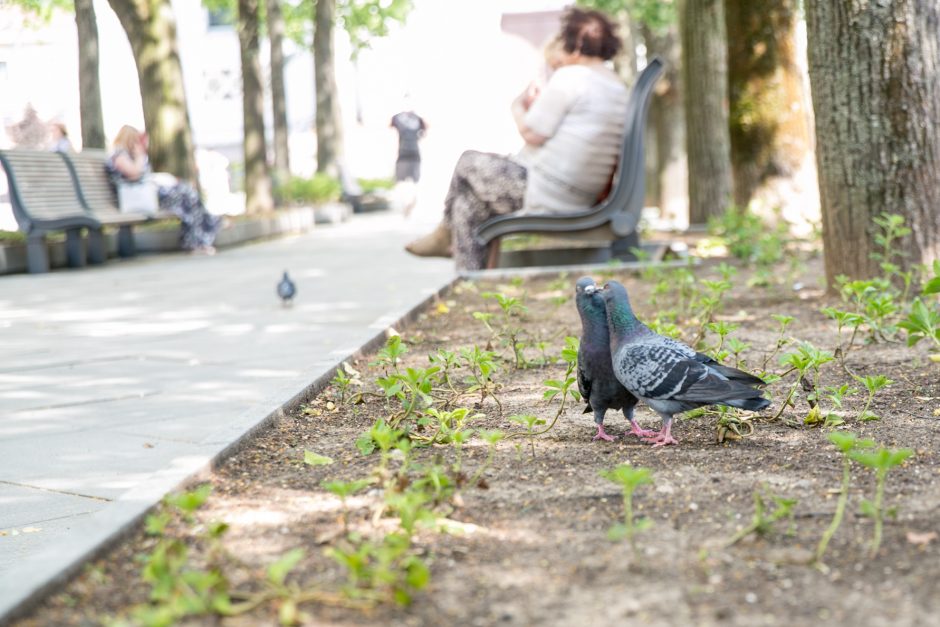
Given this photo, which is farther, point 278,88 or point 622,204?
point 278,88

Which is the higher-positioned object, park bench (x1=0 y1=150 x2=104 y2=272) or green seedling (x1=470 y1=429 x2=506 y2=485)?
park bench (x1=0 y1=150 x2=104 y2=272)

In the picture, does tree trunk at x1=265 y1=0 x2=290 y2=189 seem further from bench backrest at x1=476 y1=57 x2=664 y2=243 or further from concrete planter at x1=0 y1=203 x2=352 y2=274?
bench backrest at x1=476 y1=57 x2=664 y2=243

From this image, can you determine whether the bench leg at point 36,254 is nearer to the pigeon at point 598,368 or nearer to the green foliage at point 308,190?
the pigeon at point 598,368

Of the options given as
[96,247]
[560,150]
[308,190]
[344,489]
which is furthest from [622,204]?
[308,190]

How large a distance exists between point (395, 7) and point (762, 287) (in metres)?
24.1

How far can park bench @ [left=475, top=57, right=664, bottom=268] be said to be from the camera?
8289 mm

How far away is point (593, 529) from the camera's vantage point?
2857mm

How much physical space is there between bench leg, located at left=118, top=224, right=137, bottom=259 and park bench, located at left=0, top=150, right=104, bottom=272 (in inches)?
43.7

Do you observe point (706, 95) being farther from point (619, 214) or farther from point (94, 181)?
Answer: point (94, 181)

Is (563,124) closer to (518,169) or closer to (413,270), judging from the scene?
(518,169)

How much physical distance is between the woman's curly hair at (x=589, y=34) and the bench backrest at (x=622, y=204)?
0.31 metres

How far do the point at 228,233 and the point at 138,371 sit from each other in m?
9.42

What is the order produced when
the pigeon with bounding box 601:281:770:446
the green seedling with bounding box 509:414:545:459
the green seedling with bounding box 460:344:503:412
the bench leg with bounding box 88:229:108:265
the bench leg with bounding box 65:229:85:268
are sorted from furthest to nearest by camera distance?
the bench leg with bounding box 88:229:108:265
the bench leg with bounding box 65:229:85:268
the green seedling with bounding box 460:344:503:412
the pigeon with bounding box 601:281:770:446
the green seedling with bounding box 509:414:545:459

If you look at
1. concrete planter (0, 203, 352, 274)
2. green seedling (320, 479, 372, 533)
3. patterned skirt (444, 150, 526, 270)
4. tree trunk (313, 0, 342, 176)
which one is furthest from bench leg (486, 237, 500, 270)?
tree trunk (313, 0, 342, 176)
